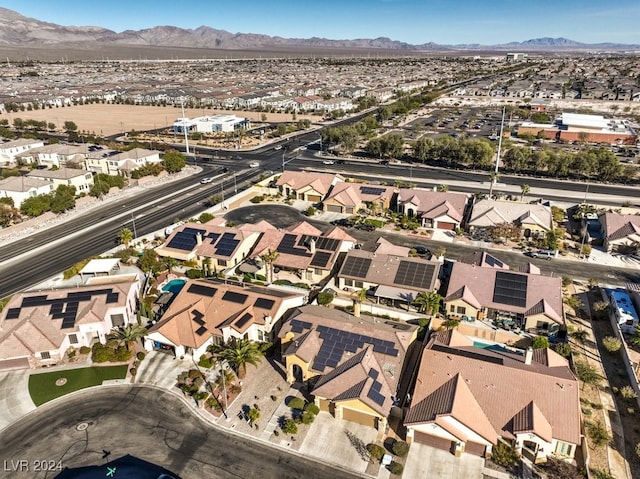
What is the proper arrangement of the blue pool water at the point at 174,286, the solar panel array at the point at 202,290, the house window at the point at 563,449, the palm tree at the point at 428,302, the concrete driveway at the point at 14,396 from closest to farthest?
1. the house window at the point at 563,449
2. the concrete driveway at the point at 14,396
3. the solar panel array at the point at 202,290
4. the palm tree at the point at 428,302
5. the blue pool water at the point at 174,286

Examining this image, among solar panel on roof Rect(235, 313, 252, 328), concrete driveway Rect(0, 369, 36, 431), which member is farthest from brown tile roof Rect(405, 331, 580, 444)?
concrete driveway Rect(0, 369, 36, 431)

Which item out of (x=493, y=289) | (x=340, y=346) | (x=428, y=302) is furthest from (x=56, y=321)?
(x=493, y=289)

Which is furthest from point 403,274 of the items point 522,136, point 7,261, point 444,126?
point 444,126

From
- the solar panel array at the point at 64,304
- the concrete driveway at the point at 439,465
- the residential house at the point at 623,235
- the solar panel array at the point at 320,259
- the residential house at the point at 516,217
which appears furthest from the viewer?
the residential house at the point at 516,217

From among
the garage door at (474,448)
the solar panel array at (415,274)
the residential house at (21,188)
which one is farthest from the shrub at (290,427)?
the residential house at (21,188)

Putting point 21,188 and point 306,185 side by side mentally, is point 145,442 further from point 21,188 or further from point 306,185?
point 21,188

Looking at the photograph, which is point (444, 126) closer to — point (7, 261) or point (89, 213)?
point (89, 213)

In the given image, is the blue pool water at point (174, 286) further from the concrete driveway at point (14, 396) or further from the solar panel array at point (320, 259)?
the solar panel array at point (320, 259)
